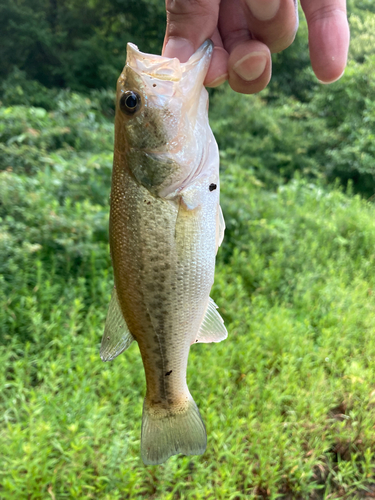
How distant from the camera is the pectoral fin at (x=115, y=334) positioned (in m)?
1.43

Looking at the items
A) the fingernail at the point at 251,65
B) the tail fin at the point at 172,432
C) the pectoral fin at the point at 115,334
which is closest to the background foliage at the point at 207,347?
the tail fin at the point at 172,432

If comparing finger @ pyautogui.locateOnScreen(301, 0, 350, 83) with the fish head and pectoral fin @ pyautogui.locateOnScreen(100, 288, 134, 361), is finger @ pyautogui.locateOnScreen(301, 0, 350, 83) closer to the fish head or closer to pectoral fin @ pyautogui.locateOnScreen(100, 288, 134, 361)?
the fish head

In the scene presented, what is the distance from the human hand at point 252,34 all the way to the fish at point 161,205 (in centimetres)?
24

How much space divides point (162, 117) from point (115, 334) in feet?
2.85

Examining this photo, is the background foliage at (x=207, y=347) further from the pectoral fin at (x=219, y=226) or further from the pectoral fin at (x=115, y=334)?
the pectoral fin at (x=219, y=226)

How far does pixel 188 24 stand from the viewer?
1.53 metres

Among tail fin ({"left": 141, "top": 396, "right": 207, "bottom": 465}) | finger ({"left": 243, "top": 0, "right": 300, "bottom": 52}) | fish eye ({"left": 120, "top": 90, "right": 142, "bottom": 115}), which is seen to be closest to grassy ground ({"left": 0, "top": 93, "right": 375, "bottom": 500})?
tail fin ({"left": 141, "top": 396, "right": 207, "bottom": 465})

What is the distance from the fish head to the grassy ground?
1.82 m

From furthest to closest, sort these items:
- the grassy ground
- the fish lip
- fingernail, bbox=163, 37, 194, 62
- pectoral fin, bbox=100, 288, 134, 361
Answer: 1. the grassy ground
2. fingernail, bbox=163, 37, 194, 62
3. pectoral fin, bbox=100, 288, 134, 361
4. the fish lip

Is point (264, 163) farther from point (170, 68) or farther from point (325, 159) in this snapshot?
point (170, 68)

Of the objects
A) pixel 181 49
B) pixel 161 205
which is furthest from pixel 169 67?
pixel 161 205

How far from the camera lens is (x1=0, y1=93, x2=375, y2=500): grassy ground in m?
2.38

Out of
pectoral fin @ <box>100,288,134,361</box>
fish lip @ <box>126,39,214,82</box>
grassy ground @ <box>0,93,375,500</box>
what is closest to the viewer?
fish lip @ <box>126,39,214,82</box>

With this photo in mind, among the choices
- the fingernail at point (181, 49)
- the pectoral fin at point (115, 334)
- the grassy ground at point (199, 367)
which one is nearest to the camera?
the pectoral fin at point (115, 334)
